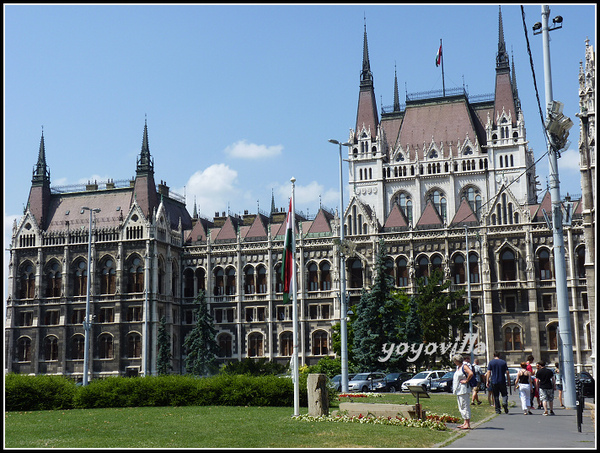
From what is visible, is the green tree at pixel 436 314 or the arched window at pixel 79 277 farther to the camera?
the arched window at pixel 79 277

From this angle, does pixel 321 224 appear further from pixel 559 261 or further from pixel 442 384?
pixel 559 261

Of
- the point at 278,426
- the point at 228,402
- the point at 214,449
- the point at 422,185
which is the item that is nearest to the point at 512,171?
the point at 422,185

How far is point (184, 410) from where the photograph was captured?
28719 millimetres

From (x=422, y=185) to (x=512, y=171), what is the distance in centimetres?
936

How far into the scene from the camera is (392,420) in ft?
71.9

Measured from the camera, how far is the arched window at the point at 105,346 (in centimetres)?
7638

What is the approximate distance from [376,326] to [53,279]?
39813 mm

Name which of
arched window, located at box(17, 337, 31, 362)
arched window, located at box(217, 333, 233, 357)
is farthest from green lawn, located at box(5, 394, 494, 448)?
arched window, located at box(17, 337, 31, 362)

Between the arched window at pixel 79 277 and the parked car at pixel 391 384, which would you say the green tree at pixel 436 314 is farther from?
the arched window at pixel 79 277

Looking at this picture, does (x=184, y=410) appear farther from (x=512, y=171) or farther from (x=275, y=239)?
(x=512, y=171)

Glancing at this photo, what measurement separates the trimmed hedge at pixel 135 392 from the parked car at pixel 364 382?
12.5 m

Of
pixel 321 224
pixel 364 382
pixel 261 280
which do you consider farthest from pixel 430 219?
pixel 364 382

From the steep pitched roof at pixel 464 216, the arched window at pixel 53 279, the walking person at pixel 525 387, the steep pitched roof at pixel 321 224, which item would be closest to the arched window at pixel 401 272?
the steep pitched roof at pixel 464 216

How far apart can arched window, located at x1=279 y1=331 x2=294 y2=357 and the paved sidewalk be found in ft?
164
